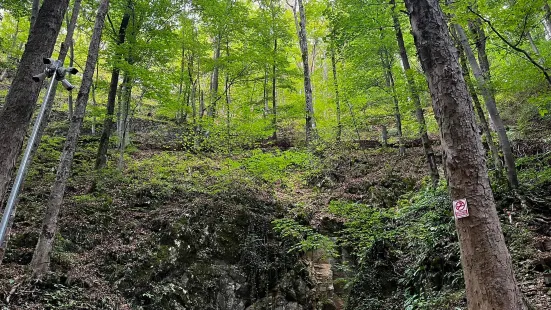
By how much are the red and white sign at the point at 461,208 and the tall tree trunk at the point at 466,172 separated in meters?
0.04

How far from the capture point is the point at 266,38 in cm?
1836

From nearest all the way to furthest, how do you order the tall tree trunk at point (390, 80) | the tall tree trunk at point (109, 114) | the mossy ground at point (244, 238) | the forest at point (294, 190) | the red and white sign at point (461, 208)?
the red and white sign at point (461, 208) → the forest at point (294, 190) → the mossy ground at point (244, 238) → the tall tree trunk at point (109, 114) → the tall tree trunk at point (390, 80)

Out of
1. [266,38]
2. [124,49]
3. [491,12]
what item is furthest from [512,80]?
[266,38]

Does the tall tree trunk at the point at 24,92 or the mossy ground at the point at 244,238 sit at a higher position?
the tall tree trunk at the point at 24,92

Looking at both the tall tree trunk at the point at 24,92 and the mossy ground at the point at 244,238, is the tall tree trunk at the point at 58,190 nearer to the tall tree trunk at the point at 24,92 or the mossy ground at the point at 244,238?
the mossy ground at the point at 244,238

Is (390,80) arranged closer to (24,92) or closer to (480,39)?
(480,39)

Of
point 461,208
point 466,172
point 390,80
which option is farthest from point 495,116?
point 390,80

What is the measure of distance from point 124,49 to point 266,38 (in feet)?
28.5

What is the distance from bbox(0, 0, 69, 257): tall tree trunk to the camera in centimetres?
458

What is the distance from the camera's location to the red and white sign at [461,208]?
10.4 feet

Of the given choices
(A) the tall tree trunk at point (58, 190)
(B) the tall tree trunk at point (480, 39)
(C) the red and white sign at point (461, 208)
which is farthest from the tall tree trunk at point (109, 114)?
(C) the red and white sign at point (461, 208)

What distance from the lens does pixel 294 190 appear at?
13.0 metres

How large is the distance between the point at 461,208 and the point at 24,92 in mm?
6071

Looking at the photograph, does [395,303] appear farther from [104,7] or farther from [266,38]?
[266,38]
